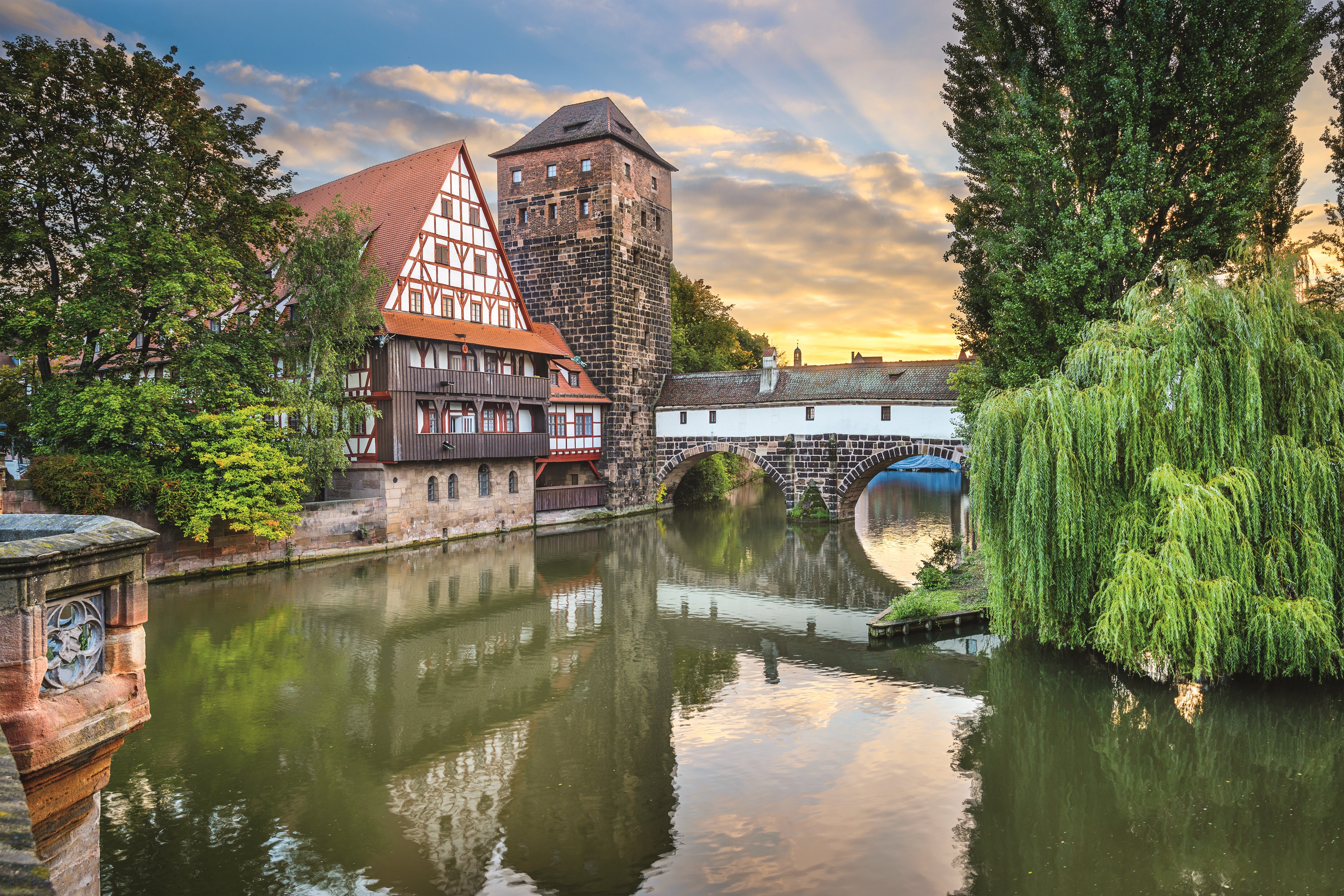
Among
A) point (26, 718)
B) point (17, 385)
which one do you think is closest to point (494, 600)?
point (26, 718)

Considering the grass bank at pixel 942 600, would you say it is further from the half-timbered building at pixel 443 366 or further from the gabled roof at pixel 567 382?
the gabled roof at pixel 567 382

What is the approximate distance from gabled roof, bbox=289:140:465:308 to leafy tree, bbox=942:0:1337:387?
1598cm

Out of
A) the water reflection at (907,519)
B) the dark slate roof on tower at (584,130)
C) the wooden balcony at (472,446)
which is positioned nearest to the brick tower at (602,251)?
the dark slate roof on tower at (584,130)

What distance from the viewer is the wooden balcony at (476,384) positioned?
77.5 feet

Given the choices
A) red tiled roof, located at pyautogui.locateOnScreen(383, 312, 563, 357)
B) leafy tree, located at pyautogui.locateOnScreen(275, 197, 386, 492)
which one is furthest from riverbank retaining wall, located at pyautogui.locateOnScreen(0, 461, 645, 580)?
red tiled roof, located at pyautogui.locateOnScreen(383, 312, 563, 357)

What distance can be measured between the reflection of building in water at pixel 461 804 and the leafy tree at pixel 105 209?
1333 centimetres

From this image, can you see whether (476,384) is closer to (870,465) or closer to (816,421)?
(816,421)

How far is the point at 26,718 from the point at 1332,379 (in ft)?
42.4

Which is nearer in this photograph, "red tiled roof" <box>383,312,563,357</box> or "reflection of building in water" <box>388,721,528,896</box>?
"reflection of building in water" <box>388,721,528,896</box>

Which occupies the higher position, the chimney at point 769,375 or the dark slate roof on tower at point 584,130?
the dark slate roof on tower at point 584,130

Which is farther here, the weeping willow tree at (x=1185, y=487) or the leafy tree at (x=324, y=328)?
the leafy tree at (x=324, y=328)

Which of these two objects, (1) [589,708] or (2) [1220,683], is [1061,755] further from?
(1) [589,708]

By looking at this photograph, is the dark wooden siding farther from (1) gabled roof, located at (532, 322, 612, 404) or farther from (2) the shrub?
(1) gabled roof, located at (532, 322, 612, 404)

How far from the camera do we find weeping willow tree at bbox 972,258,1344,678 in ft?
31.7
